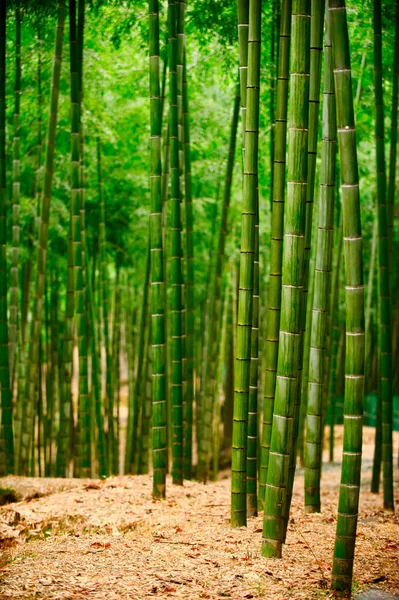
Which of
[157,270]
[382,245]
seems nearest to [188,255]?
[157,270]

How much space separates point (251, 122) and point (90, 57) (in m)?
3.14

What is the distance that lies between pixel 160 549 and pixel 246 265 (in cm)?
131

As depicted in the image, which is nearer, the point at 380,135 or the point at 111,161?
the point at 380,135

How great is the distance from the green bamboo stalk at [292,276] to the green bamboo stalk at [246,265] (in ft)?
1.46

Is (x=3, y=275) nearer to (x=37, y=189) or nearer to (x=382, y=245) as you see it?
(x=37, y=189)

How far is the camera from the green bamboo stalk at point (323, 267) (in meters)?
3.03

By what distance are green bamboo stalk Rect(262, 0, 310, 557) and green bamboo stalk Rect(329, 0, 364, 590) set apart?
23 cm

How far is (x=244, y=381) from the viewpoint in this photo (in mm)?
3094

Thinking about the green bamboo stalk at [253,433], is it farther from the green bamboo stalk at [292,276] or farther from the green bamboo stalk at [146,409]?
the green bamboo stalk at [146,409]

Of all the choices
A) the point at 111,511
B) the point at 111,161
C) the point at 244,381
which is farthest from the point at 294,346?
the point at 111,161

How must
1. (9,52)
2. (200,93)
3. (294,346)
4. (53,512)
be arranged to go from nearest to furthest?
(294,346)
(53,512)
(9,52)
(200,93)

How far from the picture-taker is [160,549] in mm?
2887

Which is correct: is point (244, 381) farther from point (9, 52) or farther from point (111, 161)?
point (111, 161)

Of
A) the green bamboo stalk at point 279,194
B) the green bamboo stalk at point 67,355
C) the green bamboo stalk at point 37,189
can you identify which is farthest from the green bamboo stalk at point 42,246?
the green bamboo stalk at point 279,194
